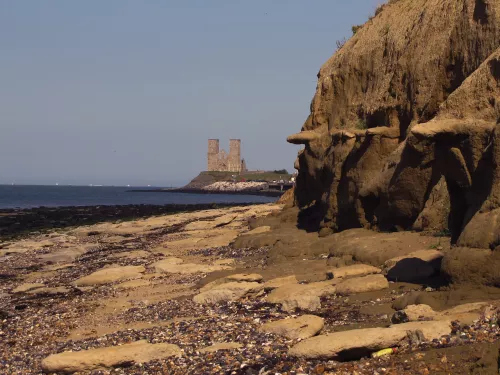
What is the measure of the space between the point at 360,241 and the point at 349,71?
11.7 m

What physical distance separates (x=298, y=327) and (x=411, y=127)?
1049 cm

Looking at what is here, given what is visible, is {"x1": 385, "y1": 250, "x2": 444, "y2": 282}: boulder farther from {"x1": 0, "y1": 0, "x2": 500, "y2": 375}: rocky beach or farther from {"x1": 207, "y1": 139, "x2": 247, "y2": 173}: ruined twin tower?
{"x1": 207, "y1": 139, "x2": 247, "y2": 173}: ruined twin tower

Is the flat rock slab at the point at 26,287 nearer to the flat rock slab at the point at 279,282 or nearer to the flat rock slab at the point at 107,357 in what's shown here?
the flat rock slab at the point at 279,282

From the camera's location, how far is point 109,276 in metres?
19.2

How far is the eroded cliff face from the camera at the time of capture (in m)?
12.2

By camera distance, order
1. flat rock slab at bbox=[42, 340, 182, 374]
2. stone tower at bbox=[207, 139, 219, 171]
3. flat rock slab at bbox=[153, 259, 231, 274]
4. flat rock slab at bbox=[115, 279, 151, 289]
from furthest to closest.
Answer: stone tower at bbox=[207, 139, 219, 171], flat rock slab at bbox=[153, 259, 231, 274], flat rock slab at bbox=[115, 279, 151, 289], flat rock slab at bbox=[42, 340, 182, 374]

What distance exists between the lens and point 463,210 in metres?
12.5

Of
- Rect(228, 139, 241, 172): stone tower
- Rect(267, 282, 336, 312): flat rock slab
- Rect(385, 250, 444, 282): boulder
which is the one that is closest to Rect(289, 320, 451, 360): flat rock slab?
Rect(267, 282, 336, 312): flat rock slab

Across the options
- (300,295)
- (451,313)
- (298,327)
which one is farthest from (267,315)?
(451,313)

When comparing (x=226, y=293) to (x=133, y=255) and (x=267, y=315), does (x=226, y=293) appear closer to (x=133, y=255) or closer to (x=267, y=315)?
(x=267, y=315)

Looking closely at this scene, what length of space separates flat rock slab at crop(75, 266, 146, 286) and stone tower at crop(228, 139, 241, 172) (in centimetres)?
13796

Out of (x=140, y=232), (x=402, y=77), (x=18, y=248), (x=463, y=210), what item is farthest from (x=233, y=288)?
(x=140, y=232)

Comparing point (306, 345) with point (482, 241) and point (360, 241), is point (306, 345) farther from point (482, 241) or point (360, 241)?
point (360, 241)

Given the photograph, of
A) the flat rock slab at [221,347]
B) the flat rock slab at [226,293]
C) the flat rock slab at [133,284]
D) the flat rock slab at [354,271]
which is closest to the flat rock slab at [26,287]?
the flat rock slab at [133,284]
